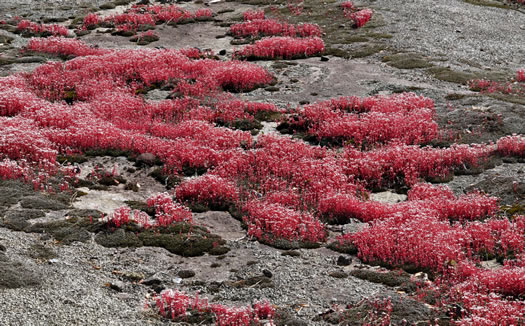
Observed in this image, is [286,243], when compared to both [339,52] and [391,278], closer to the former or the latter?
[391,278]

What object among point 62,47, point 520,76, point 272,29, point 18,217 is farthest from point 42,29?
point 520,76

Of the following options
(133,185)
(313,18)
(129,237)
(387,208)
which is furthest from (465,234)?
(313,18)

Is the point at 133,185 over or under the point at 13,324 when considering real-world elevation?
under

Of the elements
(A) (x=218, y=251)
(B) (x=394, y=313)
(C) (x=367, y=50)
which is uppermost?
(C) (x=367, y=50)

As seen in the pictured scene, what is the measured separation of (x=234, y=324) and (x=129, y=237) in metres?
4.77

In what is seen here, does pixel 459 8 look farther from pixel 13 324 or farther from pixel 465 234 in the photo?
pixel 13 324

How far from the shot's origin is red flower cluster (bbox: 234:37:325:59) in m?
32.5

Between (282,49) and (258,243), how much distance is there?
19.3m

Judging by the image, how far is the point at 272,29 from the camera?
3691 centimetres

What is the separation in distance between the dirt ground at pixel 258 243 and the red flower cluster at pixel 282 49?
2.58 feet

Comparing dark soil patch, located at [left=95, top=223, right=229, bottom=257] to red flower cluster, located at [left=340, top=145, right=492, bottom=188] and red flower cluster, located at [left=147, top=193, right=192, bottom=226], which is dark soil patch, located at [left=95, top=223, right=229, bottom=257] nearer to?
red flower cluster, located at [left=147, top=193, right=192, bottom=226]

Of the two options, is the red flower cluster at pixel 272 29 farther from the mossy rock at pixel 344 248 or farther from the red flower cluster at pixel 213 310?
the red flower cluster at pixel 213 310

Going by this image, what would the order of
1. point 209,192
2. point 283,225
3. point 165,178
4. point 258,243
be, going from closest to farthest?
1. point 258,243
2. point 283,225
3. point 209,192
4. point 165,178

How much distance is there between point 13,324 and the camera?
10.3 m
